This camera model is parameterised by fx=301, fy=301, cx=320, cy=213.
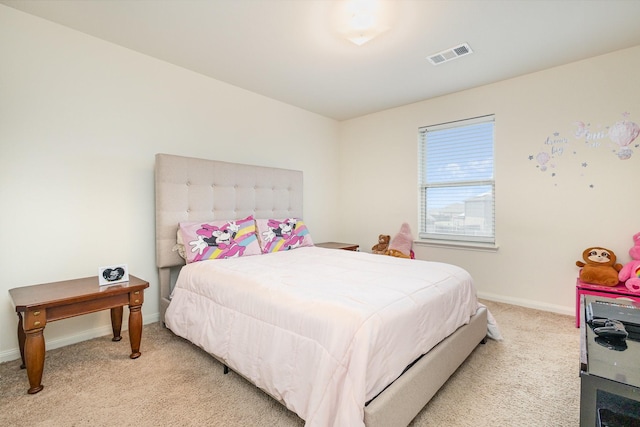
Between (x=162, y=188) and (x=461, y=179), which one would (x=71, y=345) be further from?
(x=461, y=179)

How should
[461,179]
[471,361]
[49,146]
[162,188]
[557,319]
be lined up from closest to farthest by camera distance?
[471,361] < [49,146] < [162,188] < [557,319] < [461,179]

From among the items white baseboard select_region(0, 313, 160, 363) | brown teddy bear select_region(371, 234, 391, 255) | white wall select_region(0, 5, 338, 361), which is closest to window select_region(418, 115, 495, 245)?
brown teddy bear select_region(371, 234, 391, 255)

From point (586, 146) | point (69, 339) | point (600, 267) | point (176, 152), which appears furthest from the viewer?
point (176, 152)

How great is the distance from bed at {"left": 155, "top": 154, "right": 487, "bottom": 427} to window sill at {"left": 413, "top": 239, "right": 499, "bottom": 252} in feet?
4.28

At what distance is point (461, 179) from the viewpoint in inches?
146

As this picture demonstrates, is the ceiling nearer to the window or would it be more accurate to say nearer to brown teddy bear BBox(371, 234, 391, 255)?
the window

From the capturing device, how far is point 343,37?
241cm

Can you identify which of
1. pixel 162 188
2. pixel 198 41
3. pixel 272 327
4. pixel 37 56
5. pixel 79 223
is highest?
pixel 198 41

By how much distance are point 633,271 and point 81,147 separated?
4.64 meters

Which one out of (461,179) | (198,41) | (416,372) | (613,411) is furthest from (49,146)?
(461,179)

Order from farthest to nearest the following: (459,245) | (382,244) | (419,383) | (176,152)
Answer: (382,244), (459,245), (176,152), (419,383)

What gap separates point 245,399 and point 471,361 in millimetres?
1546

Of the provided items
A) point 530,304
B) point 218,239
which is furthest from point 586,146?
point 218,239

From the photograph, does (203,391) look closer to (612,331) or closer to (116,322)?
(116,322)
